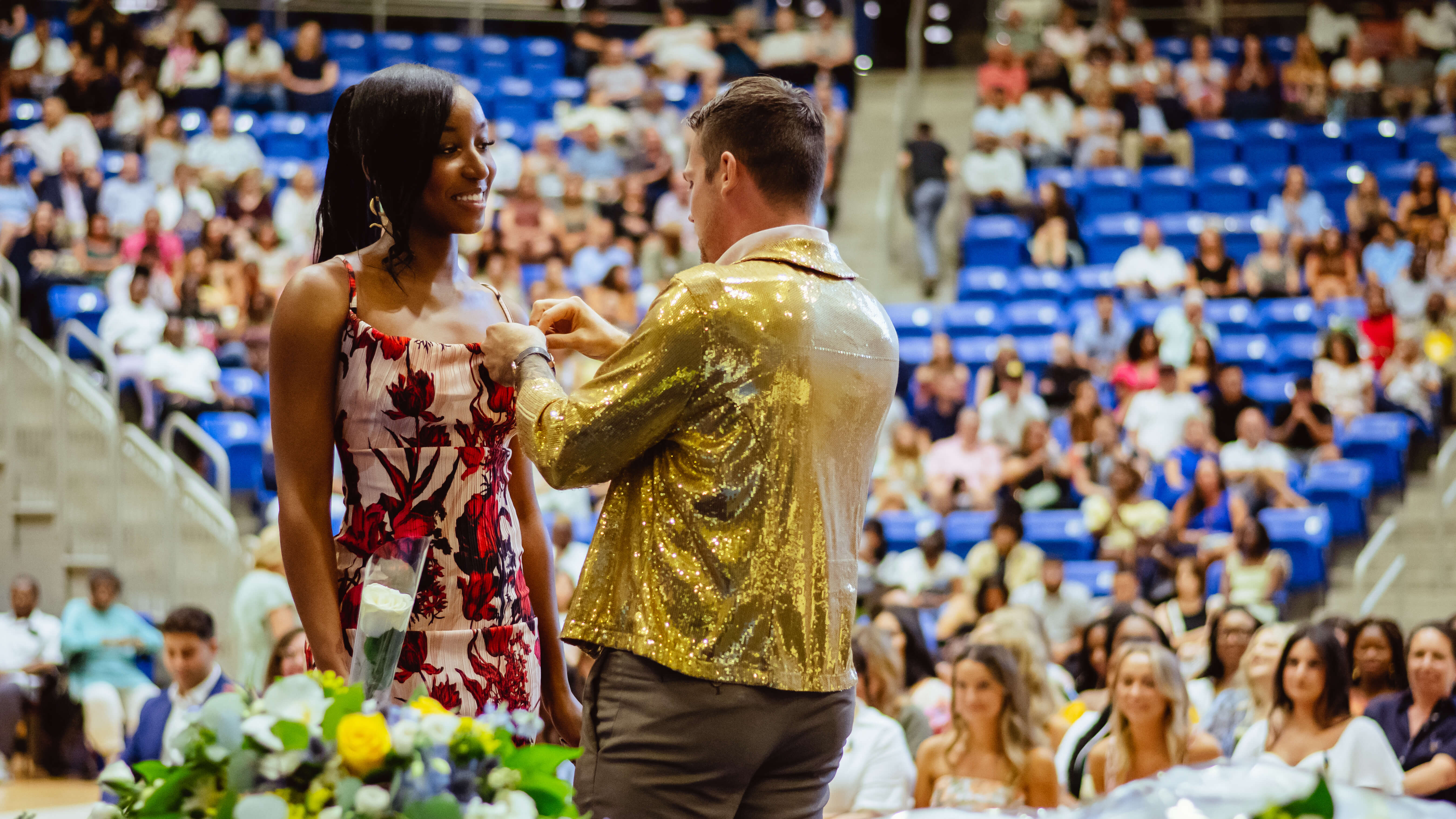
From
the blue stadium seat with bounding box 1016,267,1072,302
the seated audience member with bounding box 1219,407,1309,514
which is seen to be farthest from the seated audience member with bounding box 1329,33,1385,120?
the seated audience member with bounding box 1219,407,1309,514

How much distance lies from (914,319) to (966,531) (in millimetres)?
2621

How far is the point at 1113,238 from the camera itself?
11023 millimetres

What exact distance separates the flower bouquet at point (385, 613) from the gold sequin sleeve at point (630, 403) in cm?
19

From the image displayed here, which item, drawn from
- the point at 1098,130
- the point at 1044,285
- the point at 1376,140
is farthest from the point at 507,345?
the point at 1376,140

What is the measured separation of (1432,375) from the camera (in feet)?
29.3

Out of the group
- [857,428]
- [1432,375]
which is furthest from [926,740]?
[1432,375]

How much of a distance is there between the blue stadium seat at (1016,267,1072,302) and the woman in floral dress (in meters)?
8.88

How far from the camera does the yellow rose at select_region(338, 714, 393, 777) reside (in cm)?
149

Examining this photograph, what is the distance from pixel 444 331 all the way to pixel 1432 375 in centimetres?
808

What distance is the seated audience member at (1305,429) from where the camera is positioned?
8688 mm

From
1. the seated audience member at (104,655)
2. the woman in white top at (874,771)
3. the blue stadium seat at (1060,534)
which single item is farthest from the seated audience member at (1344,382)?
the seated audience member at (104,655)

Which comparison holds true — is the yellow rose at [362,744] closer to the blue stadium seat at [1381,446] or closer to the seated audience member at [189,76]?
the blue stadium seat at [1381,446]

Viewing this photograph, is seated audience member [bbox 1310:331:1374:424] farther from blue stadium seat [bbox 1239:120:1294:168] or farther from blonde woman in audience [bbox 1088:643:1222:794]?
blonde woman in audience [bbox 1088:643:1222:794]

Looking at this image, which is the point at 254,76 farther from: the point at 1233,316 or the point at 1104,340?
the point at 1233,316
